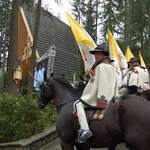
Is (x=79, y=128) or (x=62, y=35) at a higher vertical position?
(x=62, y=35)

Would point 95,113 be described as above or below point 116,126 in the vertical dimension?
above

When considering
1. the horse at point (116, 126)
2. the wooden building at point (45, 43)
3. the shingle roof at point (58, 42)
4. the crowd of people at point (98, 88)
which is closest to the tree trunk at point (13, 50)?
the horse at point (116, 126)

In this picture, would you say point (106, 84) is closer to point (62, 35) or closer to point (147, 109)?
point (147, 109)

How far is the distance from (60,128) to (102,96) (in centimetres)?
103

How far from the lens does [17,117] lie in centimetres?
711

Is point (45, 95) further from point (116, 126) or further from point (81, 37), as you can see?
point (116, 126)

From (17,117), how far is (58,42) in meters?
20.2

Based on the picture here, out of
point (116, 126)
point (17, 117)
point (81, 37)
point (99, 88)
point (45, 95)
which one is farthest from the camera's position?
point (17, 117)

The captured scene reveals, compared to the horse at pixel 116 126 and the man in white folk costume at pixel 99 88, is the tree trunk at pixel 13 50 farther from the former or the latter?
the man in white folk costume at pixel 99 88

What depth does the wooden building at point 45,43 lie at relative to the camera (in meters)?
22.5

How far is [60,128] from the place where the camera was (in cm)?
504

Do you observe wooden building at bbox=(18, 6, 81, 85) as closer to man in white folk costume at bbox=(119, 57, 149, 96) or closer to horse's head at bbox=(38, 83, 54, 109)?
man in white folk costume at bbox=(119, 57, 149, 96)

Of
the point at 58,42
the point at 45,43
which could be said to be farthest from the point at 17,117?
the point at 58,42

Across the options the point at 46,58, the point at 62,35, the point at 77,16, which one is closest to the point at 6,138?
the point at 46,58
